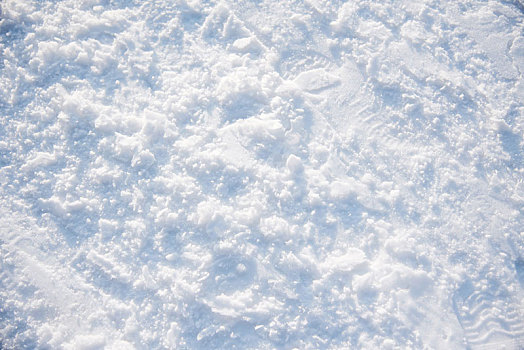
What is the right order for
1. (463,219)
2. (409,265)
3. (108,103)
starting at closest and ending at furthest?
1. (409,265)
2. (463,219)
3. (108,103)

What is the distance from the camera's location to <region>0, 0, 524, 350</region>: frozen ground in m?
1.69

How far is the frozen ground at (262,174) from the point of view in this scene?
1693mm

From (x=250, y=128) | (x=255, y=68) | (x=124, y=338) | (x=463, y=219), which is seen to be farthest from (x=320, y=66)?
(x=124, y=338)

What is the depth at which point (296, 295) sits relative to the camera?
170 centimetres

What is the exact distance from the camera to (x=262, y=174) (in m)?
1.90

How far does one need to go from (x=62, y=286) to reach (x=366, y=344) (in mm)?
1597

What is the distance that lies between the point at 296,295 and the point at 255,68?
1430mm

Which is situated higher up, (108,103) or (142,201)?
(108,103)

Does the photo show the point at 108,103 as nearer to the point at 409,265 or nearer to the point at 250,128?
the point at 250,128

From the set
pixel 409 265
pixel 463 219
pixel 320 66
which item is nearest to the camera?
pixel 409 265

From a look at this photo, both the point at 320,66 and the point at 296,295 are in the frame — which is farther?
the point at 320,66

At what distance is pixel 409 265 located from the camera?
180cm

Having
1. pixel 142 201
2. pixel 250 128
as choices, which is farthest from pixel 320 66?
pixel 142 201

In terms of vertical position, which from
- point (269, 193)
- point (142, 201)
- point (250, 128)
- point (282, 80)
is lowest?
point (142, 201)
